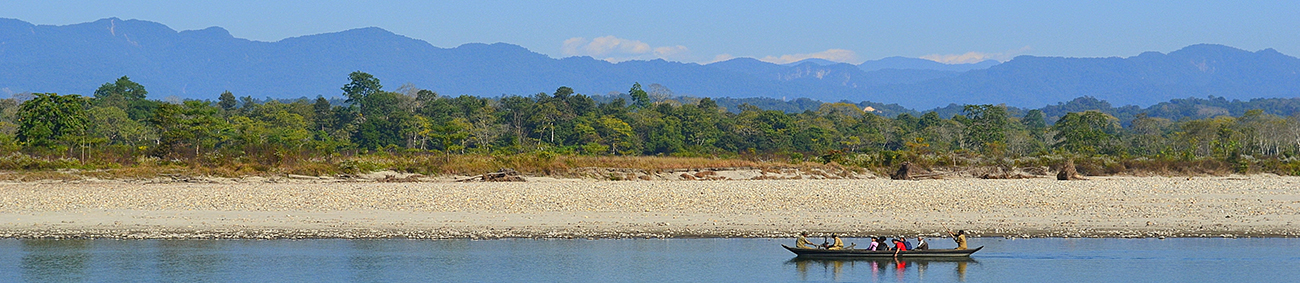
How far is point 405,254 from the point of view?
18.3m

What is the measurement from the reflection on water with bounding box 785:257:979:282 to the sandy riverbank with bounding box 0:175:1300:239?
90.5 inches

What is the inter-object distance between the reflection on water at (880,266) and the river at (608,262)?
0.02m

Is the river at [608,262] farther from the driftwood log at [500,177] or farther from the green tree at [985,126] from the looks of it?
the green tree at [985,126]

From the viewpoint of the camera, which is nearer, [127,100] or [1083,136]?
[1083,136]

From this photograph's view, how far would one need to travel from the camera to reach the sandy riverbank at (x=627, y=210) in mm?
20344

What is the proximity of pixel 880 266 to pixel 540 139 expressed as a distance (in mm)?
45315

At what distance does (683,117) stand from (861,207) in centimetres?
4561

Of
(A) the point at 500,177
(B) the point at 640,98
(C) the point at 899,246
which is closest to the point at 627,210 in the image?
(C) the point at 899,246

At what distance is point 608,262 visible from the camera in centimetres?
1777

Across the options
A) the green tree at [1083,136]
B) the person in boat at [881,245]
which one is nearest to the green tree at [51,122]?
the person in boat at [881,245]

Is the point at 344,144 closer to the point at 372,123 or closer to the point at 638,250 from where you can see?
the point at 372,123

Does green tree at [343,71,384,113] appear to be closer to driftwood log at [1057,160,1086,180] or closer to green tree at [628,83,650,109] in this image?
green tree at [628,83,650,109]

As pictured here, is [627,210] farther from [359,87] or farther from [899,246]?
[359,87]

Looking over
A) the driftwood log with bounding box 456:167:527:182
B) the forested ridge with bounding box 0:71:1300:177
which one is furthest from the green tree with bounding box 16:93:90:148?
the driftwood log with bounding box 456:167:527:182
